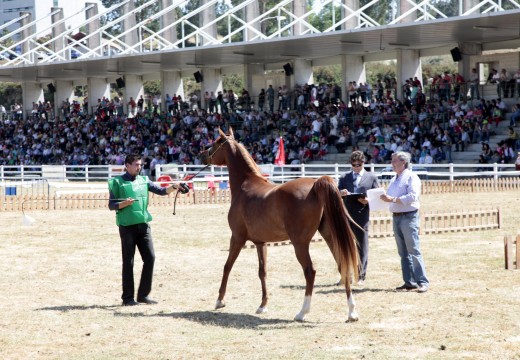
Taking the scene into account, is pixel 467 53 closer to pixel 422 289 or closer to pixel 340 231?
pixel 422 289

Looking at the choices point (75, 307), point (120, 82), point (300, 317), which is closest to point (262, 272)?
point (300, 317)

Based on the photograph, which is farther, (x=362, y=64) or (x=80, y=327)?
(x=362, y=64)

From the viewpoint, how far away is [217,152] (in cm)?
1124

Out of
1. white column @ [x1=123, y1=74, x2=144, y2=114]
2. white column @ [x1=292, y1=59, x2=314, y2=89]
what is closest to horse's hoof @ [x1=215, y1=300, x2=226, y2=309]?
white column @ [x1=292, y1=59, x2=314, y2=89]

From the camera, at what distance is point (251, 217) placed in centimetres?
1042

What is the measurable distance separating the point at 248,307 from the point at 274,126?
32379mm

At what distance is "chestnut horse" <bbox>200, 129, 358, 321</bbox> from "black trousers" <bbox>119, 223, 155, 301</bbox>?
41.3 inches

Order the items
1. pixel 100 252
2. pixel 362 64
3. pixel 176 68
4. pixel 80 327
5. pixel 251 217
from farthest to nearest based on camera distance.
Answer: pixel 176 68 < pixel 362 64 < pixel 100 252 < pixel 251 217 < pixel 80 327

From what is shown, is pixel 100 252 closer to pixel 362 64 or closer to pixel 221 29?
pixel 362 64

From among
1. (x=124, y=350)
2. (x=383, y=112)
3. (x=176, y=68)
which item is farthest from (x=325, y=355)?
(x=176, y=68)

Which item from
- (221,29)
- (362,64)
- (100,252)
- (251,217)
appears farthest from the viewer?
(221,29)

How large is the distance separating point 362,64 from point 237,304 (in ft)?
117

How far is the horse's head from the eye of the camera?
1118 cm

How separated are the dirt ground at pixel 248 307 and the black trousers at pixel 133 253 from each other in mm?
274
